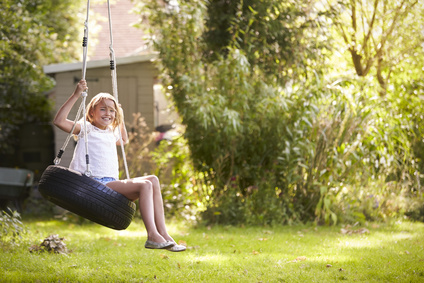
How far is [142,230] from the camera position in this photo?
24.3 feet

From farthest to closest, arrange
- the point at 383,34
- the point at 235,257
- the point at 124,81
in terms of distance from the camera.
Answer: the point at 383,34 < the point at 124,81 < the point at 235,257

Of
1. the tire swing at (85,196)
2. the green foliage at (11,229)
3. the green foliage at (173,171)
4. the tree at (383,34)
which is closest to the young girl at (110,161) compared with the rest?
the tire swing at (85,196)

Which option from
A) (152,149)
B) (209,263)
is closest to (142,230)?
(152,149)

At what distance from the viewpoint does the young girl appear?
4137 millimetres

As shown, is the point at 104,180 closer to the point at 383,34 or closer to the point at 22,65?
the point at 22,65

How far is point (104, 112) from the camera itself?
179 inches

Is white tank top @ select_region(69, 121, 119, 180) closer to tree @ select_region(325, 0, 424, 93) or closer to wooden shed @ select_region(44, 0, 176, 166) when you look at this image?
wooden shed @ select_region(44, 0, 176, 166)

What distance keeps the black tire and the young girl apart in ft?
0.54

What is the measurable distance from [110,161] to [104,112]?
397 mm

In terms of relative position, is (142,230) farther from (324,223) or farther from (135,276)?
(135,276)

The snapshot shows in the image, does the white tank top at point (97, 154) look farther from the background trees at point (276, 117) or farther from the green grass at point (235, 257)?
the background trees at point (276, 117)

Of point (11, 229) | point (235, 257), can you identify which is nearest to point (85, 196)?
point (235, 257)

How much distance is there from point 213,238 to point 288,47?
10.5 ft

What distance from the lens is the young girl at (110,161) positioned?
13.6 feet
